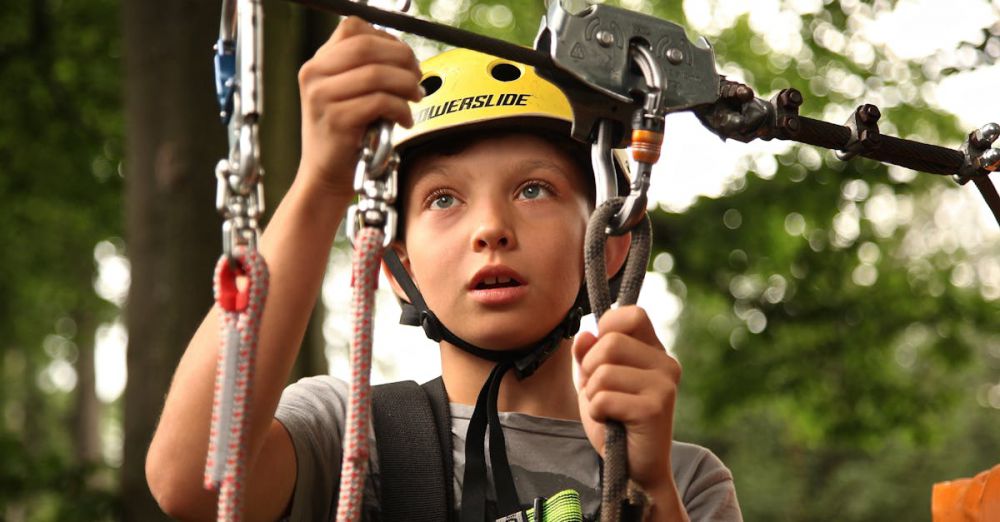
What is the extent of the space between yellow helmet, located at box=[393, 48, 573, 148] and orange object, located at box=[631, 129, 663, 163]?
96 centimetres

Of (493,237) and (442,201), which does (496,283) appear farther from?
(442,201)

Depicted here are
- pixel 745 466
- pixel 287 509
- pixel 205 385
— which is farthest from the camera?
pixel 745 466

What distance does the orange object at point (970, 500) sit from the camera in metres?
2.91

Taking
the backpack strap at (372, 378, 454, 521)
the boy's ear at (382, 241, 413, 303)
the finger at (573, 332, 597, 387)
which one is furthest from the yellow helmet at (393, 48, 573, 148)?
the finger at (573, 332, 597, 387)

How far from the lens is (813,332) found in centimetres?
980

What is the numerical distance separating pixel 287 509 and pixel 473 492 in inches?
16.2

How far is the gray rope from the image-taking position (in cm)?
199

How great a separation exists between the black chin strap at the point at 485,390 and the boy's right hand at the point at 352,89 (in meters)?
1.01

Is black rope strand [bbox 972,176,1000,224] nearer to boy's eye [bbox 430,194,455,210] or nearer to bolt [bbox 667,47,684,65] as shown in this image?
bolt [bbox 667,47,684,65]

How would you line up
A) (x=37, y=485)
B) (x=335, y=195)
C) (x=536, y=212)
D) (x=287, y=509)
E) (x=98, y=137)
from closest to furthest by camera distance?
(x=335, y=195)
(x=287, y=509)
(x=536, y=212)
(x=37, y=485)
(x=98, y=137)

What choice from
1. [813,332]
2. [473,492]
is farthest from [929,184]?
[473,492]

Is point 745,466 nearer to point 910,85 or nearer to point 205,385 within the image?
point 910,85

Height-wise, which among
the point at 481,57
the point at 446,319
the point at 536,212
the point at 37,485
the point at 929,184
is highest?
the point at 929,184

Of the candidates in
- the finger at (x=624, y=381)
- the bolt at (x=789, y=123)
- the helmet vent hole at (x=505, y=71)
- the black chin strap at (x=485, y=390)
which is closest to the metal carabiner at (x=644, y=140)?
the finger at (x=624, y=381)
